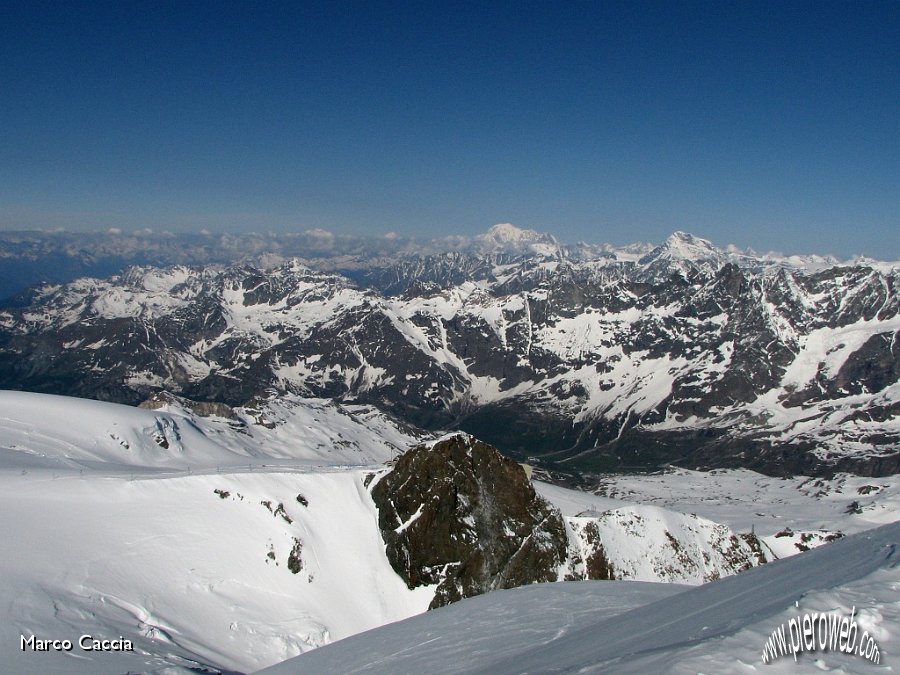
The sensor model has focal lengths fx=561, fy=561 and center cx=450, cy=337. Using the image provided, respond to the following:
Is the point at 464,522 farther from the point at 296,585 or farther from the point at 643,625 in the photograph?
the point at 643,625

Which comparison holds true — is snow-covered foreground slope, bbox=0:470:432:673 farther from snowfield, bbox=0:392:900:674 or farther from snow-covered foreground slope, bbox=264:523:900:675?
snow-covered foreground slope, bbox=264:523:900:675

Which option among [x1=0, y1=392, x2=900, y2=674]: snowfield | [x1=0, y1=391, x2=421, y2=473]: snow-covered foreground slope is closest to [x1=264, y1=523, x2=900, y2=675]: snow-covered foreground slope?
[x1=0, y1=392, x2=900, y2=674]: snowfield

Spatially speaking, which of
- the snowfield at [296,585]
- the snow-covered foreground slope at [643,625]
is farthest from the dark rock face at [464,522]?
the snow-covered foreground slope at [643,625]

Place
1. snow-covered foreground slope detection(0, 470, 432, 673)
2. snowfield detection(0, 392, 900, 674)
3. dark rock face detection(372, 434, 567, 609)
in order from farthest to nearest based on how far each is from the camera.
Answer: dark rock face detection(372, 434, 567, 609) → snow-covered foreground slope detection(0, 470, 432, 673) → snowfield detection(0, 392, 900, 674)

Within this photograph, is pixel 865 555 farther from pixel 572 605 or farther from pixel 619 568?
pixel 619 568

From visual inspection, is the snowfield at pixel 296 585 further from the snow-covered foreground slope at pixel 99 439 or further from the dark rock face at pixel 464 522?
the dark rock face at pixel 464 522

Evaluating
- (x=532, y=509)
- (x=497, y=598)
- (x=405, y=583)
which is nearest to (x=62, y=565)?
(x=405, y=583)
